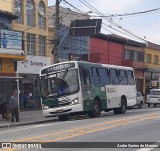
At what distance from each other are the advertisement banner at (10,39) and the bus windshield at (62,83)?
6472 millimetres

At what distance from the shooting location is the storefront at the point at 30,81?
120ft

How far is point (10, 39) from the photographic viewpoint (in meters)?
30.6

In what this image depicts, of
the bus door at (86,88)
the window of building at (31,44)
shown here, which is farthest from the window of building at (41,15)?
the bus door at (86,88)

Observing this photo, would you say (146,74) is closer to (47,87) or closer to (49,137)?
(47,87)

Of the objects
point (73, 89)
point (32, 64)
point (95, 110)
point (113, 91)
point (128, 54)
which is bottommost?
point (95, 110)

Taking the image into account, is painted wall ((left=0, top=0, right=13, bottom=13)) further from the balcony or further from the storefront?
the balcony

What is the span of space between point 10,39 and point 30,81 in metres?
7.92

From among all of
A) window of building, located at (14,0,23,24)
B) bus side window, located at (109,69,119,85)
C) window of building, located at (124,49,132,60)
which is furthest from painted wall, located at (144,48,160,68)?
bus side window, located at (109,69,119,85)

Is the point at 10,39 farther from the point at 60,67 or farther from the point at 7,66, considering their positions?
the point at 60,67

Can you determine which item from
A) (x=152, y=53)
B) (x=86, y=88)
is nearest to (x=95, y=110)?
(x=86, y=88)

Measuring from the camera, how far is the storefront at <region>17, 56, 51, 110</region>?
120 feet

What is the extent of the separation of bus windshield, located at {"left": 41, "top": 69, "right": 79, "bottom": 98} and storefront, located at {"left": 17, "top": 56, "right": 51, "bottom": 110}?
1108cm

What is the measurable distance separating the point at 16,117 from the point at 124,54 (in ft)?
107

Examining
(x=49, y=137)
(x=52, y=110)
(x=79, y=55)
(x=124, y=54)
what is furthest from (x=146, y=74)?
(x=49, y=137)
